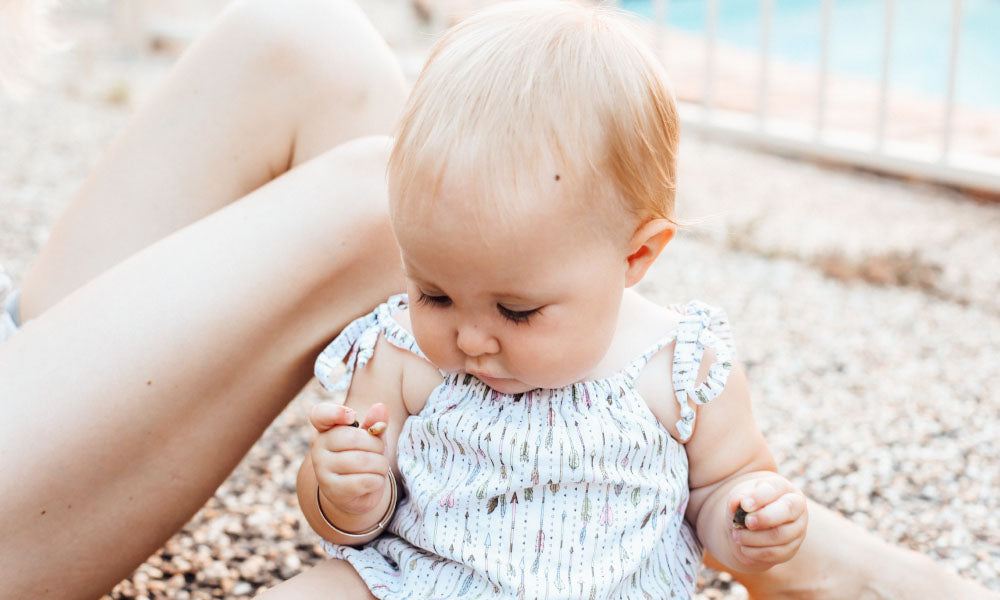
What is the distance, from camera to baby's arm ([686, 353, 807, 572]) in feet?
4.07

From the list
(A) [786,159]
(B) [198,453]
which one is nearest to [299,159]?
(B) [198,453]

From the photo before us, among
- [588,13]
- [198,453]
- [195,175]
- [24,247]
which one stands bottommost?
[24,247]

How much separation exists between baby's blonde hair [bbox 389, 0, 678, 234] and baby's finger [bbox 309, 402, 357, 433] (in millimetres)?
276

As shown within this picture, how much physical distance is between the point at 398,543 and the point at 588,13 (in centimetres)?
77

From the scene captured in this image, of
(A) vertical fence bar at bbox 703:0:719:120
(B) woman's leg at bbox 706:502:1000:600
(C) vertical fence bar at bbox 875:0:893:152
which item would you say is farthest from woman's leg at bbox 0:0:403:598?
(A) vertical fence bar at bbox 703:0:719:120

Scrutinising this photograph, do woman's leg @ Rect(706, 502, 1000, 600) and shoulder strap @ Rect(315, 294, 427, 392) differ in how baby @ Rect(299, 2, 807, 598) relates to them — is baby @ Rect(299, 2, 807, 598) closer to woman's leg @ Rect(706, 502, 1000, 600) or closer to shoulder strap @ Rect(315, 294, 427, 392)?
shoulder strap @ Rect(315, 294, 427, 392)

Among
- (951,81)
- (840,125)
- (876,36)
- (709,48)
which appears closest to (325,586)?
(951,81)

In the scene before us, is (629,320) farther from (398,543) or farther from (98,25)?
(98,25)

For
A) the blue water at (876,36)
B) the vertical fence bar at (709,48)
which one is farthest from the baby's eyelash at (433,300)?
the blue water at (876,36)

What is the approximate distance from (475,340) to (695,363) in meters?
0.34

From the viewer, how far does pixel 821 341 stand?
2838 mm

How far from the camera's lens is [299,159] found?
1.73m

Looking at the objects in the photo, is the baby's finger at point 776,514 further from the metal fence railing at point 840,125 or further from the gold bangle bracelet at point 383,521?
the metal fence railing at point 840,125

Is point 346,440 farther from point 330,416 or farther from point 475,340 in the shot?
point 475,340
